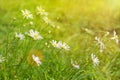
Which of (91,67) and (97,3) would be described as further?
(97,3)

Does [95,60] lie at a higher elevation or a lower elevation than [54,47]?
lower

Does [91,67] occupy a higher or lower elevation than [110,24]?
lower

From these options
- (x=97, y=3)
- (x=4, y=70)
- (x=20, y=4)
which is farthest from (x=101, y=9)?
(x=4, y=70)

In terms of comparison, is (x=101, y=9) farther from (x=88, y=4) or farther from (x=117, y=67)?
(x=117, y=67)

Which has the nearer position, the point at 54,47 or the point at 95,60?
the point at 95,60

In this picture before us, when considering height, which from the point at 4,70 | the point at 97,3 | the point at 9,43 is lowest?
the point at 4,70

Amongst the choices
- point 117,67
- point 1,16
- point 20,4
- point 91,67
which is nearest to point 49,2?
point 20,4

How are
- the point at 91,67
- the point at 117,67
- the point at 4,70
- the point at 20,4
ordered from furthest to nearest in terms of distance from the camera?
1. the point at 20,4
2. the point at 117,67
3. the point at 91,67
4. the point at 4,70

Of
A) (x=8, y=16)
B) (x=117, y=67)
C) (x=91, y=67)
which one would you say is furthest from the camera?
(x=8, y=16)
